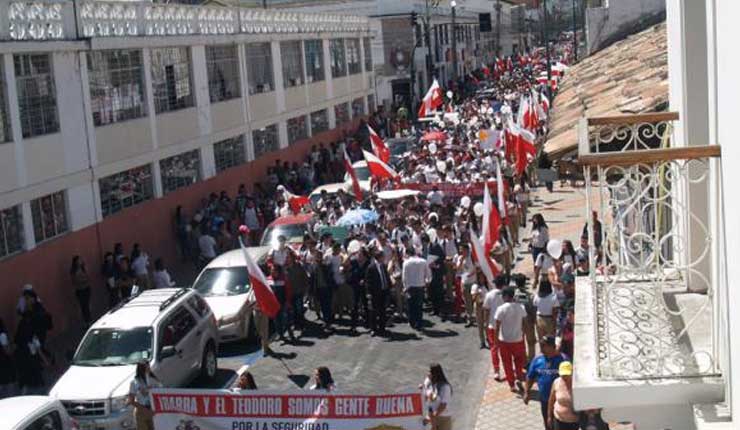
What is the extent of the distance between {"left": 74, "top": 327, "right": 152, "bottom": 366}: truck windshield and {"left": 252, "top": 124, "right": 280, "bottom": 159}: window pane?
761 inches

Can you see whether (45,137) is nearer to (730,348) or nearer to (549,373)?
(549,373)

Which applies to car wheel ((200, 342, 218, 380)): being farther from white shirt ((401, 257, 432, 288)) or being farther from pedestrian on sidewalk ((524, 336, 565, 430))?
pedestrian on sidewalk ((524, 336, 565, 430))

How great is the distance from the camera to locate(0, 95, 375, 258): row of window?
65.3 ft

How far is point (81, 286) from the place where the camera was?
20812 millimetres

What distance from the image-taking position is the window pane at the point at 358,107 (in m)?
49.6

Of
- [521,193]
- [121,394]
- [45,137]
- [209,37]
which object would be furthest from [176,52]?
[121,394]

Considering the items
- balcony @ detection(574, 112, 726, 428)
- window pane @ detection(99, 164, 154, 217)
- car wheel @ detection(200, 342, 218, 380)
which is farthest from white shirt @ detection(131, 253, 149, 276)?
balcony @ detection(574, 112, 726, 428)

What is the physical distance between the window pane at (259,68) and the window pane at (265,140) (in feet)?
4.30

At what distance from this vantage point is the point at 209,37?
3072 cm

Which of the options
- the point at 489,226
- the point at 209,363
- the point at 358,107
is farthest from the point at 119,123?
the point at 358,107

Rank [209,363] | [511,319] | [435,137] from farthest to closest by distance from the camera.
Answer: [435,137], [209,363], [511,319]

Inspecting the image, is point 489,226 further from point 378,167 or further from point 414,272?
point 378,167

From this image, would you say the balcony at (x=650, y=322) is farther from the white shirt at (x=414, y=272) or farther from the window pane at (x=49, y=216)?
the window pane at (x=49, y=216)

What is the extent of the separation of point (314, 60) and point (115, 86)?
18786 millimetres
